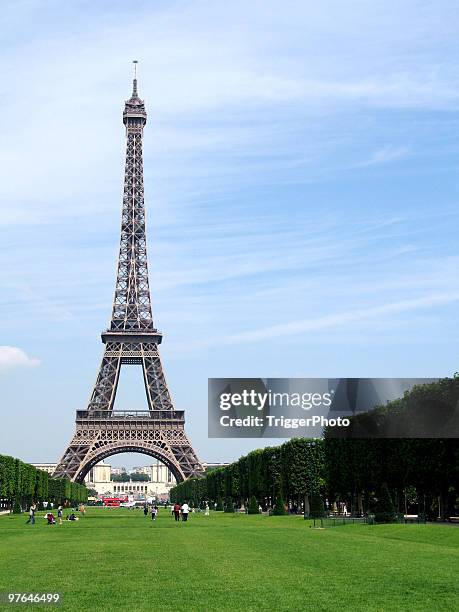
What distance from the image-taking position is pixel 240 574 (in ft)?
86.3

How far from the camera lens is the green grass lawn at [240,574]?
20.4 metres

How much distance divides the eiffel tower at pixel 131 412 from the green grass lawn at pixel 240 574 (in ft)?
354

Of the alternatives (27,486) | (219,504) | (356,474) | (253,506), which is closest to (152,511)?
(253,506)

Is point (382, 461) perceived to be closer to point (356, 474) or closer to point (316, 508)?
point (356, 474)

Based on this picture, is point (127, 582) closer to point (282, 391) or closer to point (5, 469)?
point (282, 391)

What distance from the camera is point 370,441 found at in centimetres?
8119

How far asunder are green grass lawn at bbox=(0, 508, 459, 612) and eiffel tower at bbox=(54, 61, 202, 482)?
354 ft

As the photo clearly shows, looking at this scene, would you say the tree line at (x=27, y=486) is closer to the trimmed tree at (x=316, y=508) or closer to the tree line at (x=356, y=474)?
the tree line at (x=356, y=474)

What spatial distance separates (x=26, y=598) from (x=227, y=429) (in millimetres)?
39001

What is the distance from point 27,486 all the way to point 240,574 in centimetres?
10017

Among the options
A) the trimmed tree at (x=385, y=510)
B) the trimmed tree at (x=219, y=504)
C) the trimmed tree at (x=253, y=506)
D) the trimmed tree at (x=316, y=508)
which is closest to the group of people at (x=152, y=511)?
the trimmed tree at (x=253, y=506)

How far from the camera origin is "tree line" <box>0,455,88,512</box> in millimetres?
109000

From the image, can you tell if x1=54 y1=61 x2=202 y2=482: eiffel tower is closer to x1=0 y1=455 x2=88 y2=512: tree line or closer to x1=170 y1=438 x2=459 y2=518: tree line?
x1=0 y1=455 x2=88 y2=512: tree line

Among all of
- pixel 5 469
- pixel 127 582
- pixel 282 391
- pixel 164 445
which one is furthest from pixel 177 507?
pixel 164 445
